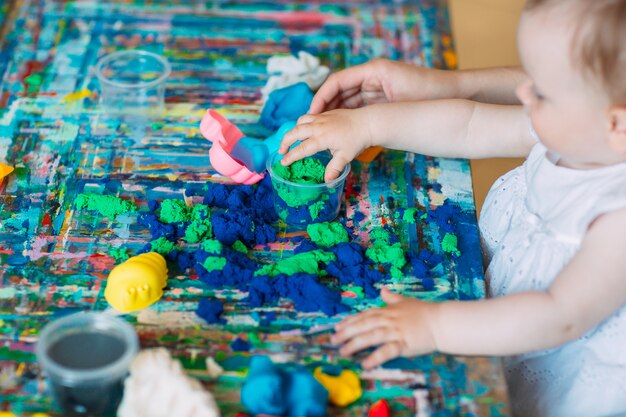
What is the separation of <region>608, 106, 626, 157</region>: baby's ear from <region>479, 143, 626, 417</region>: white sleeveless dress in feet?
0.17

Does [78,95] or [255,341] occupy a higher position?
[78,95]

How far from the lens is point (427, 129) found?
1.24 metres

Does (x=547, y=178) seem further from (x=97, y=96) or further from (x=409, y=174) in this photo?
(x=97, y=96)

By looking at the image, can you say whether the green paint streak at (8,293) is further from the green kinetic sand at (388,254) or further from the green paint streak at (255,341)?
the green kinetic sand at (388,254)

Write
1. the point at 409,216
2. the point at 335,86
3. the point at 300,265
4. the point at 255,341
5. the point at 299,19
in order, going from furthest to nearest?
the point at 299,19 → the point at 335,86 → the point at 409,216 → the point at 300,265 → the point at 255,341

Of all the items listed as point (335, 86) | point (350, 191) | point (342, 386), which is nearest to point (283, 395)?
point (342, 386)

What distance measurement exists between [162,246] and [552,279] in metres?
0.54

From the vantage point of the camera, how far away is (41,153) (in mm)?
1291

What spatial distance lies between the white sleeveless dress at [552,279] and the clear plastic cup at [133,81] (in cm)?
65

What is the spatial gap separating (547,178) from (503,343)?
0.27 metres

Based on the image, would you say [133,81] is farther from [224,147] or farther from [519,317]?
[519,317]

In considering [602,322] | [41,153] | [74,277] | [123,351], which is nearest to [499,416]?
[602,322]

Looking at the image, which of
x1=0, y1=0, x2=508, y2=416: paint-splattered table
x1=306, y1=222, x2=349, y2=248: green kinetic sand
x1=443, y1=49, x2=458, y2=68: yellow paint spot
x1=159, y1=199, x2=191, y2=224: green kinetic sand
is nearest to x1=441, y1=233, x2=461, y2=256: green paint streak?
x1=0, y1=0, x2=508, y2=416: paint-splattered table

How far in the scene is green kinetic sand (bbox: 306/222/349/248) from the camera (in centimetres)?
116
